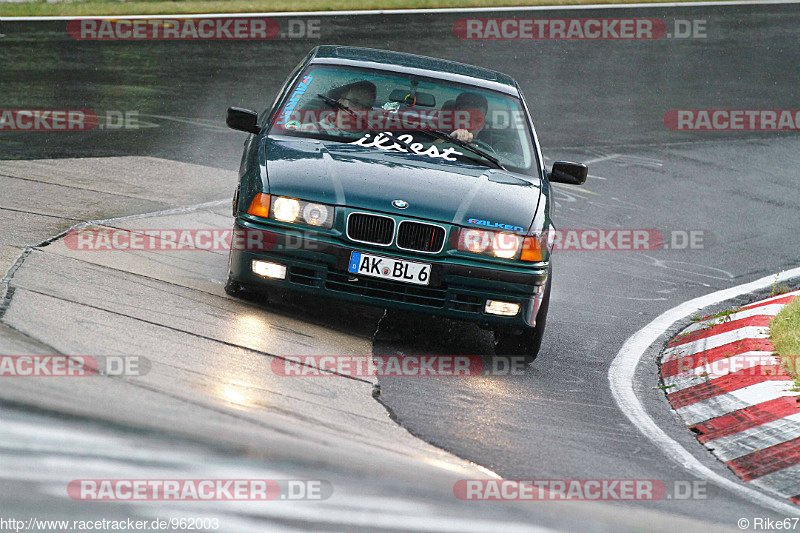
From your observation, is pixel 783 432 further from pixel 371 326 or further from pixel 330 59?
pixel 330 59

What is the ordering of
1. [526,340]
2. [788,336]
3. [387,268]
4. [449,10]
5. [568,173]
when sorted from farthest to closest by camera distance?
[449,10] < [568,173] < [788,336] < [526,340] < [387,268]

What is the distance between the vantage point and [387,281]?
20.1 feet

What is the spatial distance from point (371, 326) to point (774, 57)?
17145mm

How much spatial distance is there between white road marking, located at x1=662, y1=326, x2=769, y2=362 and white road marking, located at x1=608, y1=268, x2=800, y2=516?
20 centimetres

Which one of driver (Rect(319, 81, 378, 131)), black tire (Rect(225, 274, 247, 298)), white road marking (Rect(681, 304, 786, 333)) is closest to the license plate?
black tire (Rect(225, 274, 247, 298))

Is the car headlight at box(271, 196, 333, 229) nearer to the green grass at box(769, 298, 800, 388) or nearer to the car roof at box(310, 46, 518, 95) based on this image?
the car roof at box(310, 46, 518, 95)

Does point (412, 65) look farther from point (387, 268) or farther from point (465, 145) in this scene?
point (387, 268)

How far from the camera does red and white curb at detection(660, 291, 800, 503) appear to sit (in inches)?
214

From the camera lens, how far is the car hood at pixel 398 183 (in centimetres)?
621


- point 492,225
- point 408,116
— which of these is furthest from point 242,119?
point 492,225

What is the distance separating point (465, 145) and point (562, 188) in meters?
5.29

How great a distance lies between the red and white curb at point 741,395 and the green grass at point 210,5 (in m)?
14.8

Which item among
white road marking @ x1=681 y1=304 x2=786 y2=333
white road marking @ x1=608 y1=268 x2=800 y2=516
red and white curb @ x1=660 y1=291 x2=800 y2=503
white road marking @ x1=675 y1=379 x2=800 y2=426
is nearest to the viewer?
white road marking @ x1=608 y1=268 x2=800 y2=516

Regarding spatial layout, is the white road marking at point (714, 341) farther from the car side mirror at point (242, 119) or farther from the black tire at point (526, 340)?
the car side mirror at point (242, 119)
